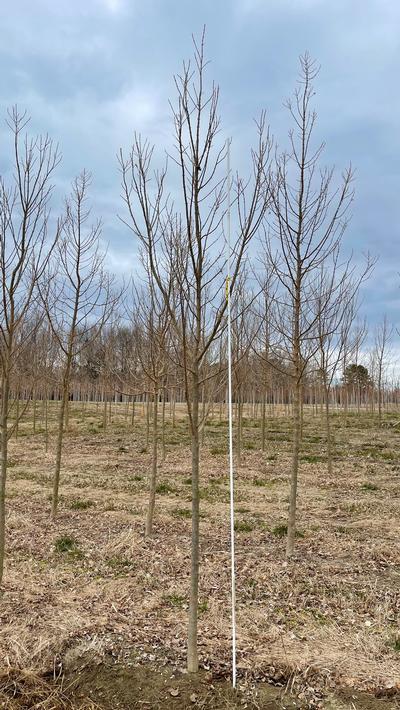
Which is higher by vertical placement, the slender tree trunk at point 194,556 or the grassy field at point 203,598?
the slender tree trunk at point 194,556

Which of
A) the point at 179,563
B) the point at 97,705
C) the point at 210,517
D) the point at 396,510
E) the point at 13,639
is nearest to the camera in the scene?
the point at 97,705

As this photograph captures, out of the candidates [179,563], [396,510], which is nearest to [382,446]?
[396,510]

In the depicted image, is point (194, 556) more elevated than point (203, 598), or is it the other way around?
point (194, 556)

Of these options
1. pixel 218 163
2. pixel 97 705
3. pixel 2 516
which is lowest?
pixel 97 705

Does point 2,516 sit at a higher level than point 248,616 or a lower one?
higher

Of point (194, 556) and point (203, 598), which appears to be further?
point (203, 598)

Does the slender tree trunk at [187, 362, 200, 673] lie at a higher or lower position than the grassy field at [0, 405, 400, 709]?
higher

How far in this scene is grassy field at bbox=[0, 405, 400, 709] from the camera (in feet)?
10.3

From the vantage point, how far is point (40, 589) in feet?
15.3

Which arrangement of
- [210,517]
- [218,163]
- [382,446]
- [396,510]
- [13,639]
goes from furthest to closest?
[382,446]
[396,510]
[210,517]
[13,639]
[218,163]

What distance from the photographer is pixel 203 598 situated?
14.9ft

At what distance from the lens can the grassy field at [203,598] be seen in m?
3.13

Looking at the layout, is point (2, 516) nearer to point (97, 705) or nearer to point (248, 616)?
point (97, 705)

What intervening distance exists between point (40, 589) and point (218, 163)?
4.19m
